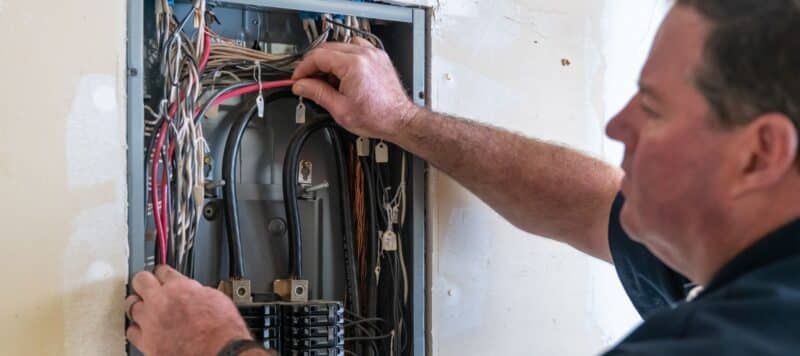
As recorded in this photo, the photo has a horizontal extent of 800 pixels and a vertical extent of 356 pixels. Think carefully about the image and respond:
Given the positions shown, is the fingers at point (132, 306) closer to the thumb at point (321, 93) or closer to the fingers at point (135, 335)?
the fingers at point (135, 335)

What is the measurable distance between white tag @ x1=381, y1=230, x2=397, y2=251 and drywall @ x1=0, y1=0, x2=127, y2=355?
45cm

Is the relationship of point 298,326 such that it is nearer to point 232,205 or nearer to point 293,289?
point 293,289

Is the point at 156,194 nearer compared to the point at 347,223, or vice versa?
the point at 156,194

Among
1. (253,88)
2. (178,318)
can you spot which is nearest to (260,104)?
(253,88)

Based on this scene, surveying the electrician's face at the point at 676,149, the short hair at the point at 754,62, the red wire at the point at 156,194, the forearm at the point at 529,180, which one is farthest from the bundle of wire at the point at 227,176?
the short hair at the point at 754,62

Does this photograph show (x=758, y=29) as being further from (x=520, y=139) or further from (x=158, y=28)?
(x=158, y=28)

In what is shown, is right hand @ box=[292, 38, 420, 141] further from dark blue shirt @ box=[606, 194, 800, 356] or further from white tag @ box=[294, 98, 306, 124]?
dark blue shirt @ box=[606, 194, 800, 356]

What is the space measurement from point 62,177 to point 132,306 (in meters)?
0.21

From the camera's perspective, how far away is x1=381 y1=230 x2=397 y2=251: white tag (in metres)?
1.45

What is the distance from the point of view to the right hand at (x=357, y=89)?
132cm

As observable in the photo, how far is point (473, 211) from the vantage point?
147cm

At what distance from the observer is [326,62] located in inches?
52.2

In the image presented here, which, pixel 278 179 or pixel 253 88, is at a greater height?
pixel 253 88

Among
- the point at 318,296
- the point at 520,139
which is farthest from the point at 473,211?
the point at 318,296
